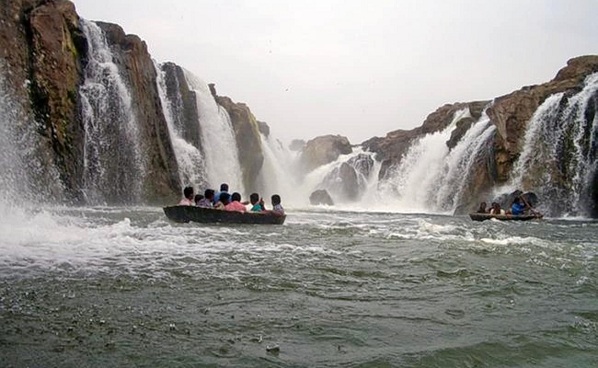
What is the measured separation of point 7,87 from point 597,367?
21.7m

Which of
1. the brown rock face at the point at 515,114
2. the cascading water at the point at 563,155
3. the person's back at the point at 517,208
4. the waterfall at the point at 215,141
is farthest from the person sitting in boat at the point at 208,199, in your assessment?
the waterfall at the point at 215,141

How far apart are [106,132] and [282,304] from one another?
2227 centimetres

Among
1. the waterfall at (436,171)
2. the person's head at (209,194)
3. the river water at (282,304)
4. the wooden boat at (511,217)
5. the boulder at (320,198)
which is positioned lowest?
the river water at (282,304)

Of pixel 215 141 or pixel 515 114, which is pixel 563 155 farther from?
pixel 215 141

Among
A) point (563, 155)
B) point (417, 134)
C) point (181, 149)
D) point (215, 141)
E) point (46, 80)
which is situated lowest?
point (563, 155)

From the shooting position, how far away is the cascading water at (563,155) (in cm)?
2484

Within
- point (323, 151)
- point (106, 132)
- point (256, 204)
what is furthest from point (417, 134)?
point (256, 204)

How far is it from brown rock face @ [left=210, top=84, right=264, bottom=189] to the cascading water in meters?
20.8

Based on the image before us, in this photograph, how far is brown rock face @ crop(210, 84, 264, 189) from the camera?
4156 cm

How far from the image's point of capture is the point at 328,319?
477 cm

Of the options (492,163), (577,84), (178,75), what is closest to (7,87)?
(178,75)

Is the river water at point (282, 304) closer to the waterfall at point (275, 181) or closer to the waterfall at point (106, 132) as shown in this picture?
the waterfall at point (106, 132)

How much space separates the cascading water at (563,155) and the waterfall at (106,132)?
63.9ft

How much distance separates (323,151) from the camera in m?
63.8
